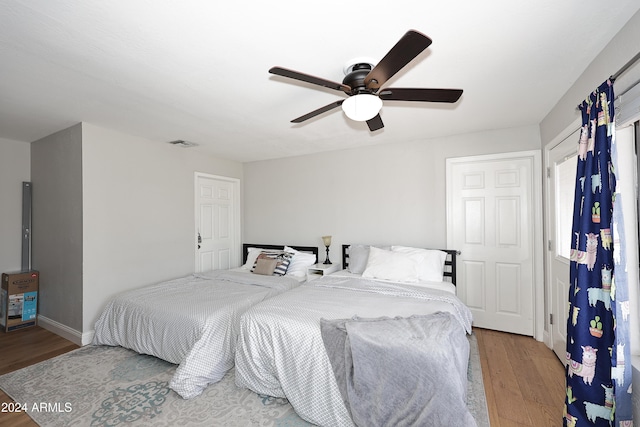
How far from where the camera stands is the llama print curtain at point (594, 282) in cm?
146

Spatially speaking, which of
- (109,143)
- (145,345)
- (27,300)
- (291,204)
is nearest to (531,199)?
(291,204)

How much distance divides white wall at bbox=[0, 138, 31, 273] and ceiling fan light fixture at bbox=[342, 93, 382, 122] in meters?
4.51

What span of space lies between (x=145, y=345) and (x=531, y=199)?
4240 mm

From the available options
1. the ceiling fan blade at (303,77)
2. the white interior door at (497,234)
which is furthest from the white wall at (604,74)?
the ceiling fan blade at (303,77)

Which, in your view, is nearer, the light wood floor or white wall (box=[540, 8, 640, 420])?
white wall (box=[540, 8, 640, 420])

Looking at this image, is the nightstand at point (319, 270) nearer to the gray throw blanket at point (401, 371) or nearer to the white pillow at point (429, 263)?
the white pillow at point (429, 263)

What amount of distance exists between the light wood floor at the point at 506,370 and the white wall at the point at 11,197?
983 mm

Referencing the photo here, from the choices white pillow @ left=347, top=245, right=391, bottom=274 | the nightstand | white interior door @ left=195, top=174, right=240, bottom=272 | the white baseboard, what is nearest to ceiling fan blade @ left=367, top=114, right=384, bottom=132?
white pillow @ left=347, top=245, right=391, bottom=274

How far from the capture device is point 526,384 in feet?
7.41

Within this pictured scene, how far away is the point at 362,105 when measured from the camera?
65.1 inches

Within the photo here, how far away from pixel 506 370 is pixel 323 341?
180 cm

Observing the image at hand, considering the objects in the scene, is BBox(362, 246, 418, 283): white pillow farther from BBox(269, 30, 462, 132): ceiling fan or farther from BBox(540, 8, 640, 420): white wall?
BBox(269, 30, 462, 132): ceiling fan

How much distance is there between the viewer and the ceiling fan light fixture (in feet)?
5.38

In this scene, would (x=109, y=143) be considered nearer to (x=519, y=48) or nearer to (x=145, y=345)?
(x=145, y=345)
